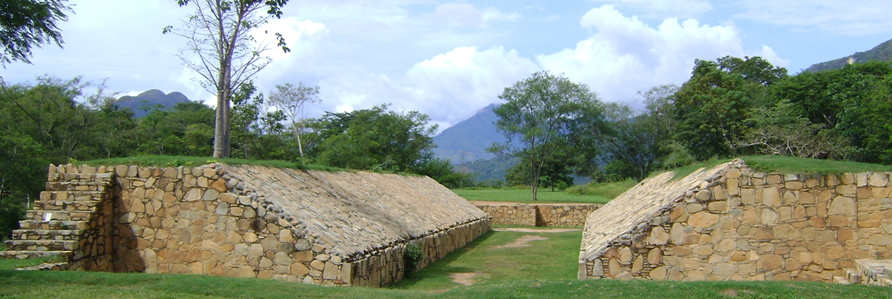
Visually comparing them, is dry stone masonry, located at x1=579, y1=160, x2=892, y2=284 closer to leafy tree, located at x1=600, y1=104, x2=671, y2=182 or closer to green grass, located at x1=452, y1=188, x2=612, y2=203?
green grass, located at x1=452, y1=188, x2=612, y2=203

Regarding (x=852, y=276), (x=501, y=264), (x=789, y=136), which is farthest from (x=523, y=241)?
(x=789, y=136)

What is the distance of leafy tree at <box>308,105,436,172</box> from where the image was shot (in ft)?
158

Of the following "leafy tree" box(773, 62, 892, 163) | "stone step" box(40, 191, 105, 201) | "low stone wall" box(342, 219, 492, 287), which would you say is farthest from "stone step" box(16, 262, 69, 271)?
"leafy tree" box(773, 62, 892, 163)

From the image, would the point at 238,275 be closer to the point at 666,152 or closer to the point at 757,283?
the point at 757,283

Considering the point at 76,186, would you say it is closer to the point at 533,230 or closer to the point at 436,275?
the point at 436,275

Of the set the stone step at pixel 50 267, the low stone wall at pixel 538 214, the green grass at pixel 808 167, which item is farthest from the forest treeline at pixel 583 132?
the green grass at pixel 808 167

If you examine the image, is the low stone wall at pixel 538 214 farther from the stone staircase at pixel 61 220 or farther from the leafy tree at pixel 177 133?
the stone staircase at pixel 61 220

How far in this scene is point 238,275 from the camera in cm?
1077

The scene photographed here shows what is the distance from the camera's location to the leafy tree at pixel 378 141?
48.1 metres

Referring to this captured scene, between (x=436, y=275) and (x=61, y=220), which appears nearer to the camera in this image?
(x=61, y=220)

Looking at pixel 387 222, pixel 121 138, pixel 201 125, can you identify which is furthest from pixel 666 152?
pixel 387 222

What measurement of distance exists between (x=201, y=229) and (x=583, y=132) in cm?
4170

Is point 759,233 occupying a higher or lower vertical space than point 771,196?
lower

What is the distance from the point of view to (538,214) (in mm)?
31688
